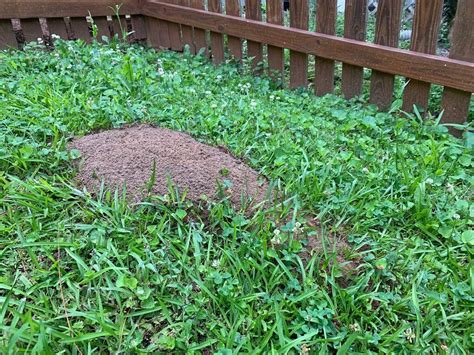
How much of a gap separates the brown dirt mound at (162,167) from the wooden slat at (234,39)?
204cm

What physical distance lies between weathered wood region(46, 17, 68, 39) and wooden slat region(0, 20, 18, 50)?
0.36 meters

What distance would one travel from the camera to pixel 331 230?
1933 mm

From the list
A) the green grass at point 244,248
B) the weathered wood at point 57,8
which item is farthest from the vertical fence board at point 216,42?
the green grass at point 244,248

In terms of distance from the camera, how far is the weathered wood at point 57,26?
427 cm

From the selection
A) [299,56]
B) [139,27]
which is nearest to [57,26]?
[139,27]

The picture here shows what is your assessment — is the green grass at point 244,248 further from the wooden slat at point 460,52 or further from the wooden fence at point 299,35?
the wooden fence at point 299,35

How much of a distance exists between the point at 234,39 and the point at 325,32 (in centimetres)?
104

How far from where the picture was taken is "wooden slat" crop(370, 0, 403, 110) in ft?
9.77

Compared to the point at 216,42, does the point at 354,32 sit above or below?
above

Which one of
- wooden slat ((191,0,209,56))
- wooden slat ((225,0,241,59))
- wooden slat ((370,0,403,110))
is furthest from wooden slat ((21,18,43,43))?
wooden slat ((370,0,403,110))

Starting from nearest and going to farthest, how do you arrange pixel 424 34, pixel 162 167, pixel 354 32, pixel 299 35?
1. pixel 162 167
2. pixel 424 34
3. pixel 354 32
4. pixel 299 35

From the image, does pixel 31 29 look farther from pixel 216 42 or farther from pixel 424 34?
pixel 424 34

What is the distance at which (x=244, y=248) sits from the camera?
1.76 m

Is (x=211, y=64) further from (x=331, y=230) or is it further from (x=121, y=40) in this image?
(x=331, y=230)
